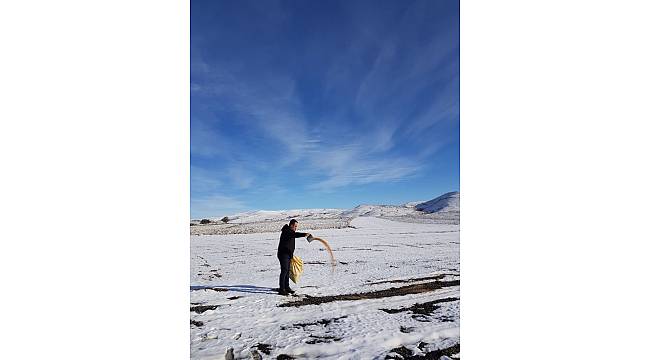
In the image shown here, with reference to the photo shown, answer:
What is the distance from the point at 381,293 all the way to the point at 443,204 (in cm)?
114

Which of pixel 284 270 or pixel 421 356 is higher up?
pixel 284 270

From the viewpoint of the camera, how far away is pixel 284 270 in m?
2.86

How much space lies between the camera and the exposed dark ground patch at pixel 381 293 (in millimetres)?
2670

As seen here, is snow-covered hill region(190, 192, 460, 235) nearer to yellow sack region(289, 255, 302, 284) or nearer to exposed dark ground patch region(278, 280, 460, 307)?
yellow sack region(289, 255, 302, 284)

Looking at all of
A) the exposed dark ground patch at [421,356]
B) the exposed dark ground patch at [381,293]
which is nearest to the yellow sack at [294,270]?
the exposed dark ground patch at [381,293]

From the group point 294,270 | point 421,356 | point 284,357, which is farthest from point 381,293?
point 284,357

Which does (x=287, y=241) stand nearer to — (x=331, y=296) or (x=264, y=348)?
(x=331, y=296)

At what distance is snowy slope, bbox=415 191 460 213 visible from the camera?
3.03m

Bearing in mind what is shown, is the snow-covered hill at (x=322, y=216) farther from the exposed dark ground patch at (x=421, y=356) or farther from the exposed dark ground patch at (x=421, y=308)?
the exposed dark ground patch at (x=421, y=356)

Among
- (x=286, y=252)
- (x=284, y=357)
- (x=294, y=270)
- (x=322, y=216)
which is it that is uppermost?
(x=322, y=216)

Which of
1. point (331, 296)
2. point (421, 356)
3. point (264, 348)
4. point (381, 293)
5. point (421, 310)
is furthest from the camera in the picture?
point (381, 293)

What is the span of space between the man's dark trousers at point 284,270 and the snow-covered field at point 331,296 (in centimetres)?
10

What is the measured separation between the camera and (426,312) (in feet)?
8.13
